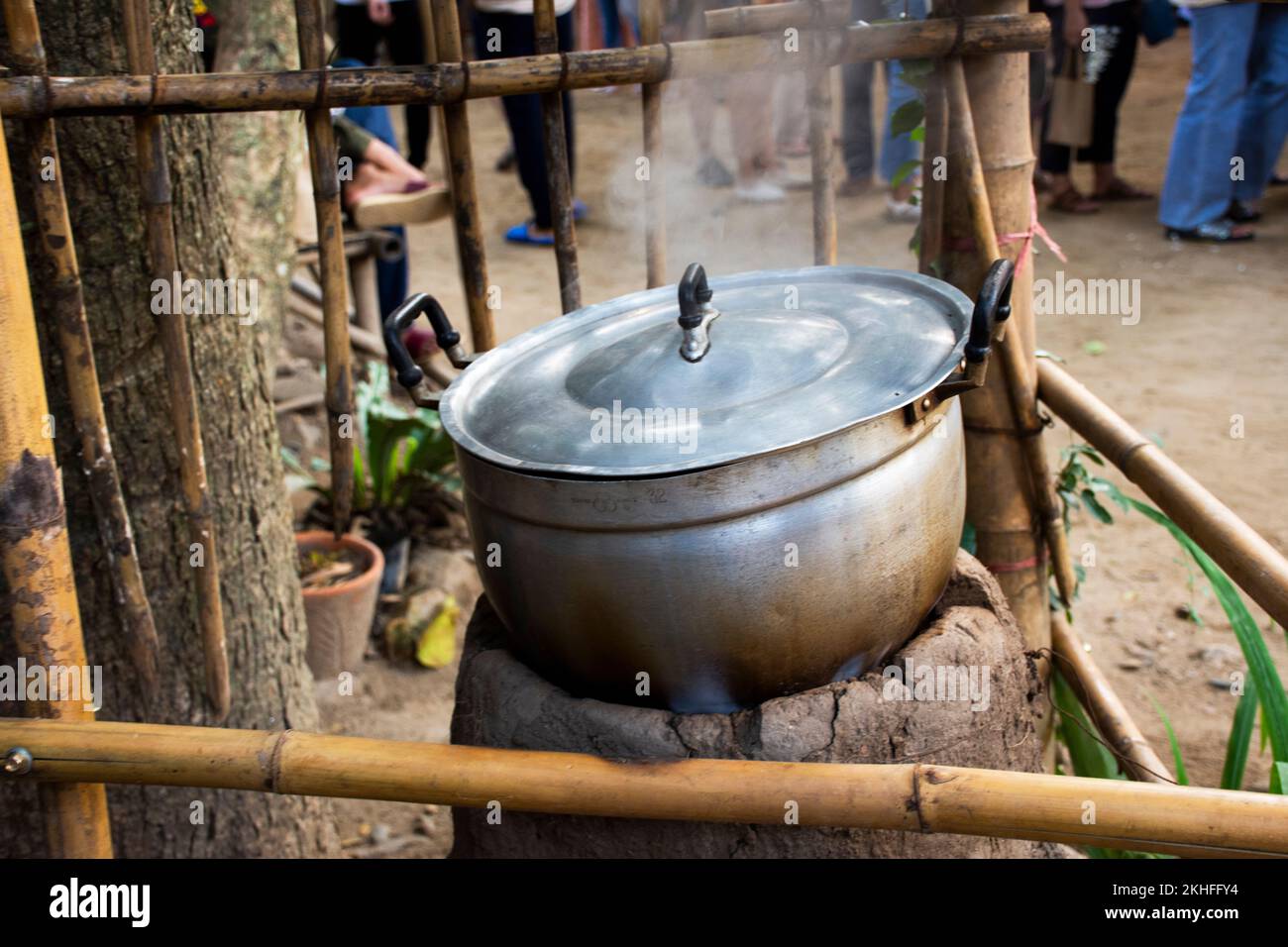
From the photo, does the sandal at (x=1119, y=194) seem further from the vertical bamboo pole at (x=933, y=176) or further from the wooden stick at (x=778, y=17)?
the wooden stick at (x=778, y=17)

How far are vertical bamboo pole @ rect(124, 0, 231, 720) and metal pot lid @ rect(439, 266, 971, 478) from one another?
0.60 meters

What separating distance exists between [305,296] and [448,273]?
1668mm

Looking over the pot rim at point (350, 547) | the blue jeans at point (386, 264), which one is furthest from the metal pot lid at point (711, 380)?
the blue jeans at point (386, 264)

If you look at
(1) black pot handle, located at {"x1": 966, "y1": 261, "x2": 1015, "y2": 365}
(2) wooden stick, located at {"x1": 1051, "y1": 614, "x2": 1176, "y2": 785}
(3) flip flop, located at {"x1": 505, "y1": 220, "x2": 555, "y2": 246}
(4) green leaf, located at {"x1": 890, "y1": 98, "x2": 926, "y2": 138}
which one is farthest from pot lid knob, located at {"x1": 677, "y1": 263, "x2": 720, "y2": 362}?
(3) flip flop, located at {"x1": 505, "y1": 220, "x2": 555, "y2": 246}

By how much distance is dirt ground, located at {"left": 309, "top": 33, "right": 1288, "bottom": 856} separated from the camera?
3.41m

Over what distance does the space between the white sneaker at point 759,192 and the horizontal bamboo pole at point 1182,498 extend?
17.0 feet

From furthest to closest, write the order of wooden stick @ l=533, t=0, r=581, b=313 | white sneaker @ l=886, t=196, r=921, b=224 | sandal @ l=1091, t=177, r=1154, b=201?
sandal @ l=1091, t=177, r=1154, b=201 → white sneaker @ l=886, t=196, r=921, b=224 → wooden stick @ l=533, t=0, r=581, b=313

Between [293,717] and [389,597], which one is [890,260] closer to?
[389,597]

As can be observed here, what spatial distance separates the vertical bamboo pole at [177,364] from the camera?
6.36 ft

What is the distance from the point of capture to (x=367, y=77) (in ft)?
6.51

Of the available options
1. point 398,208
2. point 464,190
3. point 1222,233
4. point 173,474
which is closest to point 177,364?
point 173,474

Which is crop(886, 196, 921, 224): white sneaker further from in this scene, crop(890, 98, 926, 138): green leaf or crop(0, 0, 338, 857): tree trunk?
crop(0, 0, 338, 857): tree trunk

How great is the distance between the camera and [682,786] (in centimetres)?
157

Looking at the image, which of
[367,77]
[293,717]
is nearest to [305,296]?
[293,717]
